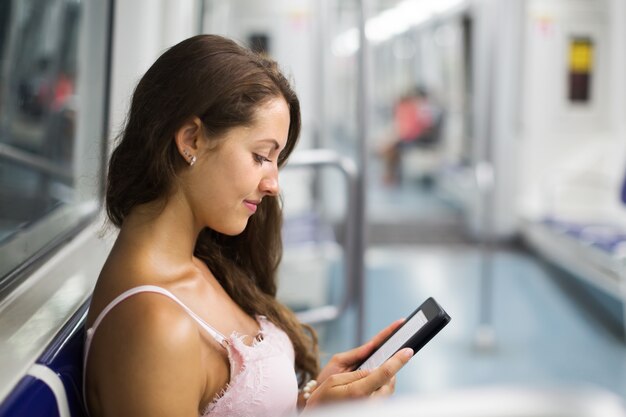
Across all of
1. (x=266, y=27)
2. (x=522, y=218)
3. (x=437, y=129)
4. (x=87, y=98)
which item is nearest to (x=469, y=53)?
(x=437, y=129)

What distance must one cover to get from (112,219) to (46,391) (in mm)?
384

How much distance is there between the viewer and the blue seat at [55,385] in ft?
3.68

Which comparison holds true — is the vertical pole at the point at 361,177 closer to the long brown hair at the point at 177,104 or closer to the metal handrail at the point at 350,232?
the metal handrail at the point at 350,232

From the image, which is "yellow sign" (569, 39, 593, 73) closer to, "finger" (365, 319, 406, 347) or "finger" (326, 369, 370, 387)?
"finger" (365, 319, 406, 347)

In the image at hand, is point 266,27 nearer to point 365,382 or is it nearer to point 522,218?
point 522,218

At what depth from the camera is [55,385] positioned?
1235mm

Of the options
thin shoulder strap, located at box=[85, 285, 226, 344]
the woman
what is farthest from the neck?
thin shoulder strap, located at box=[85, 285, 226, 344]

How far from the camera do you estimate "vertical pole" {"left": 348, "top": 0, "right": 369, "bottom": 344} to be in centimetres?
310

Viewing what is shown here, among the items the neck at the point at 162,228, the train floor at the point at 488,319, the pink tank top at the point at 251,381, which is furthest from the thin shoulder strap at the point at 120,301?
the train floor at the point at 488,319

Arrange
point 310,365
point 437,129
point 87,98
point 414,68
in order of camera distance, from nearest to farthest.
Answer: point 310,365 → point 87,98 → point 437,129 → point 414,68

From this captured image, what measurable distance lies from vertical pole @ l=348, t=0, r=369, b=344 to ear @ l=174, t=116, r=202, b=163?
179 cm

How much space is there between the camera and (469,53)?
44.5 ft

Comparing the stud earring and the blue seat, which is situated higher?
the stud earring

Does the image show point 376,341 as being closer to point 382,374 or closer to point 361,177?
point 382,374
